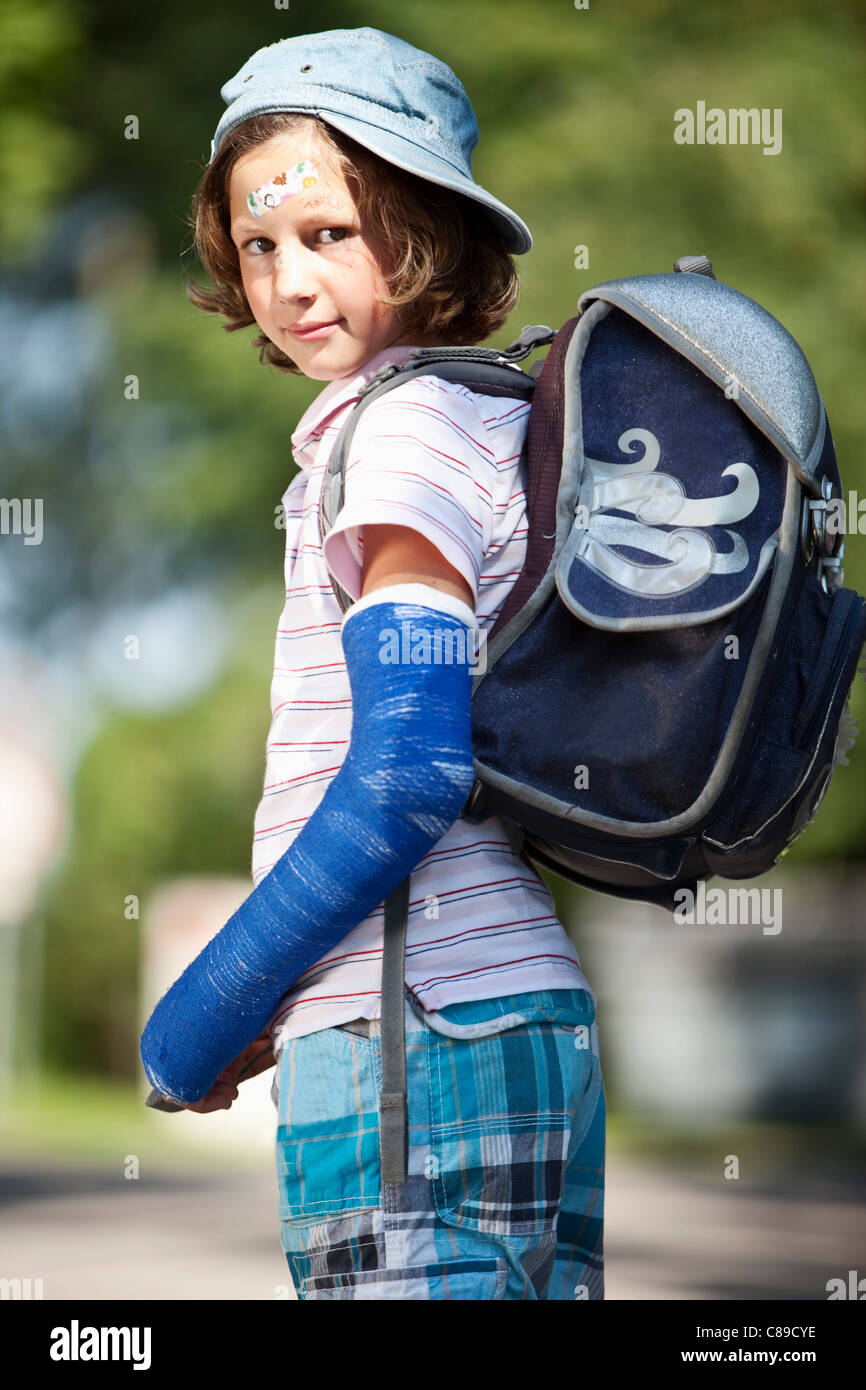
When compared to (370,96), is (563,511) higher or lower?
lower

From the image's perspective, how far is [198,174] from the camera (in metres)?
9.05

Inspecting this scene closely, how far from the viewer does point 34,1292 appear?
4.86 metres

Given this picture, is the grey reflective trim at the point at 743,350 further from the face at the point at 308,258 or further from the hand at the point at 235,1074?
the hand at the point at 235,1074

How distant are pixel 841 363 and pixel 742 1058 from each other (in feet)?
14.0

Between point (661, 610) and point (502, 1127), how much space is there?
530 millimetres

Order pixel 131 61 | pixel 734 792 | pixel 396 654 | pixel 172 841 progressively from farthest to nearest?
1. pixel 172 841
2. pixel 131 61
3. pixel 734 792
4. pixel 396 654

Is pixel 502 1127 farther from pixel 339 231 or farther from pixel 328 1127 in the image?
pixel 339 231

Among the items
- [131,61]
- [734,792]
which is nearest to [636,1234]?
[734,792]

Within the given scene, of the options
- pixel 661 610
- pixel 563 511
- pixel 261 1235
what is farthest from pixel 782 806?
pixel 261 1235

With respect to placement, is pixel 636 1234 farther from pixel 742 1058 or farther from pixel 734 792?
pixel 734 792

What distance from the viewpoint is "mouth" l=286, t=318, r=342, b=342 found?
5.74ft

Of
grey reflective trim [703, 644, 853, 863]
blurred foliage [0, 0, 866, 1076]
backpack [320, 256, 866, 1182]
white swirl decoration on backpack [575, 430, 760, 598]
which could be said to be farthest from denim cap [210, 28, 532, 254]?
blurred foliage [0, 0, 866, 1076]

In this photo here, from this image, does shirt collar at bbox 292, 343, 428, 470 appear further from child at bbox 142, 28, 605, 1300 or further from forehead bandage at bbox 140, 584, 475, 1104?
forehead bandage at bbox 140, 584, 475, 1104

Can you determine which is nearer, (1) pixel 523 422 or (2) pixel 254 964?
(2) pixel 254 964
